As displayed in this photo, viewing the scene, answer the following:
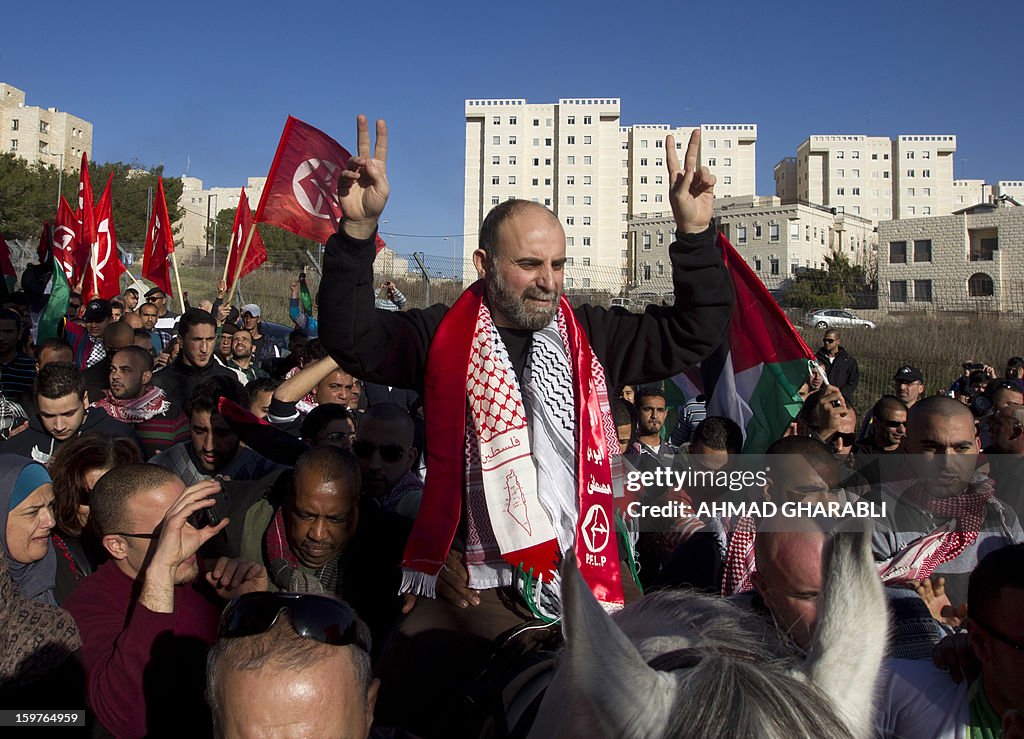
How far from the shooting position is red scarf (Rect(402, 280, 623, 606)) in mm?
A: 2740

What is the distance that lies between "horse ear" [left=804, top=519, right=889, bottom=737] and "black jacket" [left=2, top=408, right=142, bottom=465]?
4.51 metres

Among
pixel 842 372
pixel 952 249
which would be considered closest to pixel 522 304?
pixel 842 372

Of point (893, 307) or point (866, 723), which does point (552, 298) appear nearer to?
point (866, 723)

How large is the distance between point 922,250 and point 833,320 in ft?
159

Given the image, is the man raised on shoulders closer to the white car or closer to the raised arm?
the raised arm

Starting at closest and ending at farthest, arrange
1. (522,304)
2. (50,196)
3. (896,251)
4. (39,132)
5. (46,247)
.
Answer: (522,304)
(46,247)
(50,196)
(896,251)
(39,132)

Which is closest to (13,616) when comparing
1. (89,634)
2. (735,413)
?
(89,634)

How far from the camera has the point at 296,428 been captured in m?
6.15

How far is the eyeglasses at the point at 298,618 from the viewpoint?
7.06ft

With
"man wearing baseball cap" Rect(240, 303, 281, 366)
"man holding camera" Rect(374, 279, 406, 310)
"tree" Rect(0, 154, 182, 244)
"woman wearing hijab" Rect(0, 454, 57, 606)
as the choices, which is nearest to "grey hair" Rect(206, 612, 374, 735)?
"woman wearing hijab" Rect(0, 454, 57, 606)

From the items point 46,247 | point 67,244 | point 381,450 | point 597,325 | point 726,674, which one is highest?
point 46,247

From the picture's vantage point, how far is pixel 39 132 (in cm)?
8944

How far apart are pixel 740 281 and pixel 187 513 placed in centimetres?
297

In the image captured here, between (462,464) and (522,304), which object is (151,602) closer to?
(462,464)
